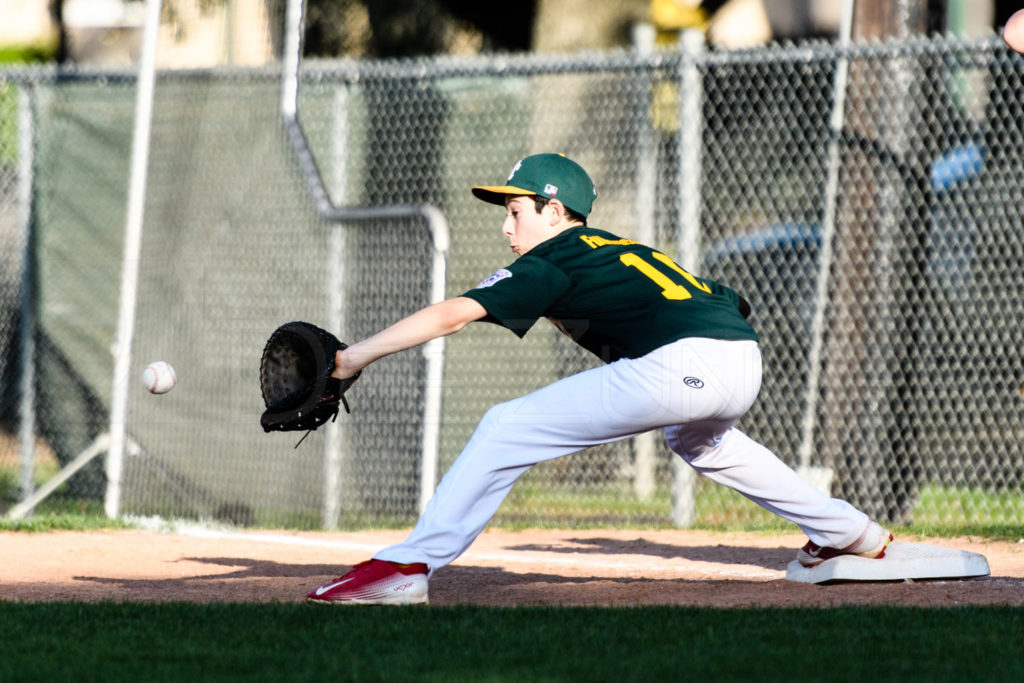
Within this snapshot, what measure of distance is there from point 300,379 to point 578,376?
952 millimetres

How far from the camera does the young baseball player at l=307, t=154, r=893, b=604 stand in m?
4.35

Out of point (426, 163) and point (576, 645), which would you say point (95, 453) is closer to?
point (426, 163)

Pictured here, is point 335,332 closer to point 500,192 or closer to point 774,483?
point 500,192

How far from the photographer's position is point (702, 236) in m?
8.02

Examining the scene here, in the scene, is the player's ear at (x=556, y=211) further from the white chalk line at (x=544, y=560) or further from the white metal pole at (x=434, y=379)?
the white metal pole at (x=434, y=379)

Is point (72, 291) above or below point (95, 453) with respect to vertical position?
above

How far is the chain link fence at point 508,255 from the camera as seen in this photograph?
7.66m

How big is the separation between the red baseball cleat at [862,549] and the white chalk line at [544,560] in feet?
1.18

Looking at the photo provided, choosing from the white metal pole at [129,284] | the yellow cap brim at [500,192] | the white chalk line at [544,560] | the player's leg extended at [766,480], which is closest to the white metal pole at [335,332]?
the white chalk line at [544,560]

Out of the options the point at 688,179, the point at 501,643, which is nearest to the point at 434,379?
the point at 688,179

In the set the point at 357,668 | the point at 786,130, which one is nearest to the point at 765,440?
the point at 786,130

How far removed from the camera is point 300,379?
464cm

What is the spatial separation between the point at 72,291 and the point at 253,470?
1762 mm

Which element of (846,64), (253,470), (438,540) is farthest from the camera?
(253,470)
